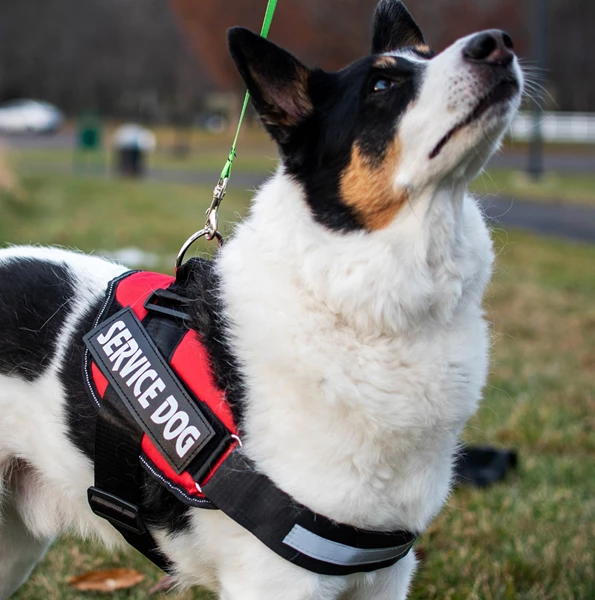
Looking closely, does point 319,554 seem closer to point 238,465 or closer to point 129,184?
point 238,465

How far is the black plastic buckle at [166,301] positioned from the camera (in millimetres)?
2391

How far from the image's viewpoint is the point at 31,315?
251cm

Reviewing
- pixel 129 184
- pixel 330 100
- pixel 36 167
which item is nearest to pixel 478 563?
pixel 330 100

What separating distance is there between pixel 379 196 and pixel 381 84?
324 mm

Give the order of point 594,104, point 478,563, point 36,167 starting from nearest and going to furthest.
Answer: point 478,563 < point 36,167 < point 594,104

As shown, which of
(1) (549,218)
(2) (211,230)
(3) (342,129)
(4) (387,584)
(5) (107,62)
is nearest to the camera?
(3) (342,129)

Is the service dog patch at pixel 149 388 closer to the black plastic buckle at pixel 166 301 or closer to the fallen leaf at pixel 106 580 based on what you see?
the black plastic buckle at pixel 166 301

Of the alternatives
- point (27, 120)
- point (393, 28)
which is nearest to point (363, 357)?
point (393, 28)

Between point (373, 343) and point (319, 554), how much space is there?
0.56m

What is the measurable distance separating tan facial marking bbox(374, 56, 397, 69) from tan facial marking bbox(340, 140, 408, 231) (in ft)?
0.79

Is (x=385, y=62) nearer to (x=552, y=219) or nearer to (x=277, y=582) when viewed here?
(x=277, y=582)

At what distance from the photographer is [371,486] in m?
2.12

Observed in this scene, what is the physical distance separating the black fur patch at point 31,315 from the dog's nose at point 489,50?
138 centimetres

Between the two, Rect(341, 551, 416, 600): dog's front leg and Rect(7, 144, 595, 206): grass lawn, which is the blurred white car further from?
Rect(341, 551, 416, 600): dog's front leg
